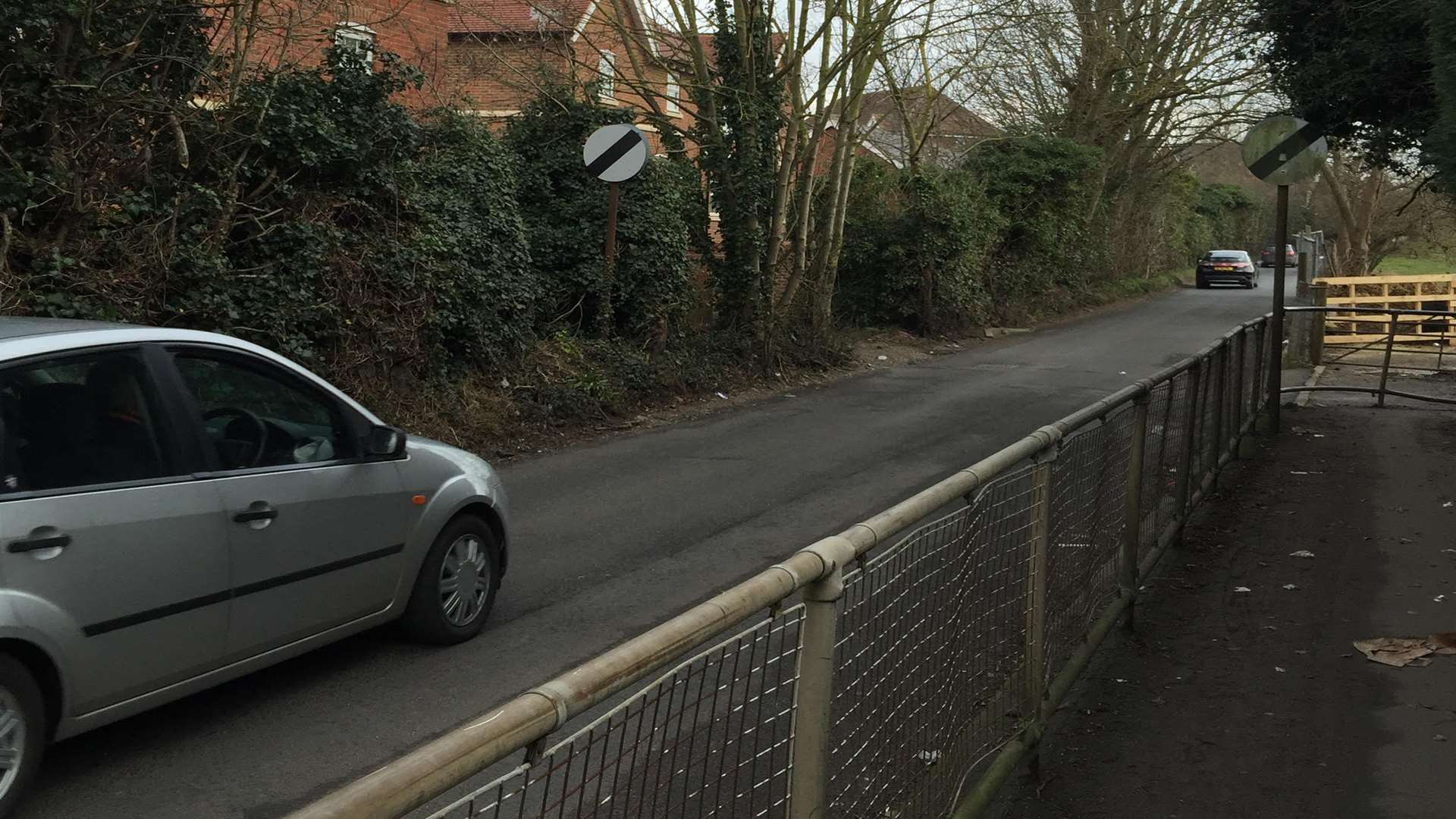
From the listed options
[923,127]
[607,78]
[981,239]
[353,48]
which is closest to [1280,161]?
[607,78]

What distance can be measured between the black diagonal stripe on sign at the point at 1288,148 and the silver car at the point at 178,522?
9.23 metres

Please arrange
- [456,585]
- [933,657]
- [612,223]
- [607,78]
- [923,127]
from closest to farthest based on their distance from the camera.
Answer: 1. [933,657]
2. [456,585]
3. [612,223]
4. [607,78]
5. [923,127]

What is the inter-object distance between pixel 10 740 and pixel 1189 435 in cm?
648

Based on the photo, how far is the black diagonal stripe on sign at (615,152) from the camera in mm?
14016

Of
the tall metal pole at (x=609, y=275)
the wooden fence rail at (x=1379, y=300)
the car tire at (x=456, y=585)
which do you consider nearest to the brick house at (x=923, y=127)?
the tall metal pole at (x=609, y=275)

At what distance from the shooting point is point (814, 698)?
8.78 feet

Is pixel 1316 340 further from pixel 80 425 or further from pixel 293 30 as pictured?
pixel 80 425

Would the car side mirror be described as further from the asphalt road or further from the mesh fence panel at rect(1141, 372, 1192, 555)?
the mesh fence panel at rect(1141, 372, 1192, 555)

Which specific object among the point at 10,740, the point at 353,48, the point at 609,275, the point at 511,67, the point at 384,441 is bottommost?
the point at 10,740

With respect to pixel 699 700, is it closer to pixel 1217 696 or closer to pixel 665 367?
pixel 1217 696

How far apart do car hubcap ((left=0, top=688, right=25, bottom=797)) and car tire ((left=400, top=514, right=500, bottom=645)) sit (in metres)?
2.05

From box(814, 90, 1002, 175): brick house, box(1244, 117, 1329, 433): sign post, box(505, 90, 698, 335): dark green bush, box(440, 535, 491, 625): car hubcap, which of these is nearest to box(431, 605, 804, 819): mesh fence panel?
box(440, 535, 491, 625): car hubcap

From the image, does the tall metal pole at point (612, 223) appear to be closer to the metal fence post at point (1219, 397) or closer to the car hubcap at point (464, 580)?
the metal fence post at point (1219, 397)

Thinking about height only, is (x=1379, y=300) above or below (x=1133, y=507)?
below
